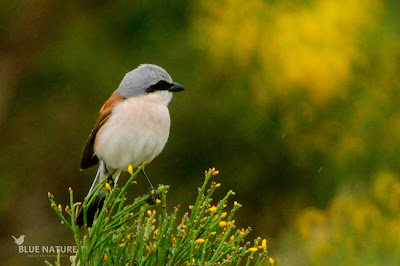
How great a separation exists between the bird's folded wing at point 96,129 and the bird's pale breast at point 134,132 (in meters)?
0.07

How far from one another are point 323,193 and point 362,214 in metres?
1.00

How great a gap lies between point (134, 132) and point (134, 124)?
38 millimetres

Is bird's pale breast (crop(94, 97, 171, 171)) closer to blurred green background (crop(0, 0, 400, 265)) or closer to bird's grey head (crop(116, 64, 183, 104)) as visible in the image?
bird's grey head (crop(116, 64, 183, 104))

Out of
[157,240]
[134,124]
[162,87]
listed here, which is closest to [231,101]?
[162,87]

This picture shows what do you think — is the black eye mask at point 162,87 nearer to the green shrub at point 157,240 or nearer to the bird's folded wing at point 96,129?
the bird's folded wing at point 96,129

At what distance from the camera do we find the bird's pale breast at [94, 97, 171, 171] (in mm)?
3145

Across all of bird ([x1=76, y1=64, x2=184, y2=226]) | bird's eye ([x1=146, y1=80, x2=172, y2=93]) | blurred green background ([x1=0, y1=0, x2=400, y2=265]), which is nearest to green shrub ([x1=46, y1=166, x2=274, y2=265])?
bird ([x1=76, y1=64, x2=184, y2=226])

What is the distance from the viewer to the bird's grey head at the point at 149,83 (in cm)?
324

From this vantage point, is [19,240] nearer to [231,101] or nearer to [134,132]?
[231,101]

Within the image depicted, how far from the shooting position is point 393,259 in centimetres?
325

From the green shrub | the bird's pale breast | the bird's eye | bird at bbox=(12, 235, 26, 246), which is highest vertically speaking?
the bird's eye

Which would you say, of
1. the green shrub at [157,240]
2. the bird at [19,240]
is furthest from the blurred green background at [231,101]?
the green shrub at [157,240]

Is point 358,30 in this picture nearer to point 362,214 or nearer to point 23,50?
point 362,214

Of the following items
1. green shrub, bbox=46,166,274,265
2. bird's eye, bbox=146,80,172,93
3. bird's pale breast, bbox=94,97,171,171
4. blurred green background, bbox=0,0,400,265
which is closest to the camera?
green shrub, bbox=46,166,274,265
